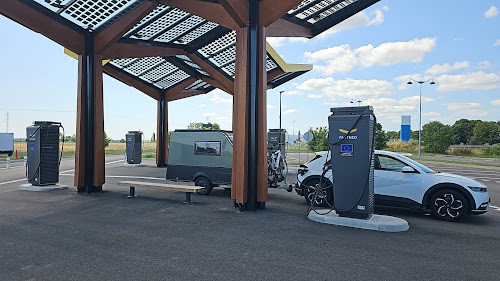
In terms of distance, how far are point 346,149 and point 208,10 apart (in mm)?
5495

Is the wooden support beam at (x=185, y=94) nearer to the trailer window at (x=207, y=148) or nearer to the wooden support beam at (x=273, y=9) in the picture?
the trailer window at (x=207, y=148)

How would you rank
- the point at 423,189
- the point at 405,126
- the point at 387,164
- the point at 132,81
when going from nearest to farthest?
1. the point at 423,189
2. the point at 387,164
3. the point at 132,81
4. the point at 405,126

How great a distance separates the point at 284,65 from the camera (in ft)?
70.4

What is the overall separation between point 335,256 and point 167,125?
2146cm

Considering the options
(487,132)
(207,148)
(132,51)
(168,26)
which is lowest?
(207,148)

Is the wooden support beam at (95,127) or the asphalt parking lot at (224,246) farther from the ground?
the wooden support beam at (95,127)

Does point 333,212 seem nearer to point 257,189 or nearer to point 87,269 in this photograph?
point 257,189

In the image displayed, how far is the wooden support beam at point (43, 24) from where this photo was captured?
9594 mm

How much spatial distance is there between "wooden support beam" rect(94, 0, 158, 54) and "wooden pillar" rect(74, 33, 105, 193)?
0.40m

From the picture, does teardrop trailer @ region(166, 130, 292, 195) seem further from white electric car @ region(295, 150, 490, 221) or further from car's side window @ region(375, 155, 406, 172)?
car's side window @ region(375, 155, 406, 172)

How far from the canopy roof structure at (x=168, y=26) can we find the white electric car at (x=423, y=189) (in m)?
4.95

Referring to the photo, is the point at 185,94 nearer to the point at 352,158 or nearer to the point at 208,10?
the point at 208,10

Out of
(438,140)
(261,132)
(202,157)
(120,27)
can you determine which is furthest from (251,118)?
Answer: (438,140)

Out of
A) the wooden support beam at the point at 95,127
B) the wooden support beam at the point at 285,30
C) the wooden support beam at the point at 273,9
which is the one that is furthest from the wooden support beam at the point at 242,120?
the wooden support beam at the point at 95,127
